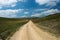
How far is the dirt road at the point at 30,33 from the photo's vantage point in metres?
6.40

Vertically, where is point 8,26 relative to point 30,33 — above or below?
above

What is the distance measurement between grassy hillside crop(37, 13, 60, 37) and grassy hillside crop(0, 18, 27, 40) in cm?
60

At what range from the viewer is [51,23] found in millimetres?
6887

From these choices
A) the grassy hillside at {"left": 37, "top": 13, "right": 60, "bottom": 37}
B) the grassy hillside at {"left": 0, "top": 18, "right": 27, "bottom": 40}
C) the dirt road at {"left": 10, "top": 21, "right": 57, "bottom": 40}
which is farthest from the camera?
the grassy hillside at {"left": 37, "top": 13, "right": 60, "bottom": 37}

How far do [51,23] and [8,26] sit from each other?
4.58 ft

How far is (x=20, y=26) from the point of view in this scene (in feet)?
21.8

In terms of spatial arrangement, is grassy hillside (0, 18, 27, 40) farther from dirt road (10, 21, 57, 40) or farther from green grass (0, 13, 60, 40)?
dirt road (10, 21, 57, 40)

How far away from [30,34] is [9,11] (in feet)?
3.33

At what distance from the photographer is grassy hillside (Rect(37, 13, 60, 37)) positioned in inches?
266

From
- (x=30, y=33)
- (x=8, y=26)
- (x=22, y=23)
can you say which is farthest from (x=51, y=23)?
(x=8, y=26)

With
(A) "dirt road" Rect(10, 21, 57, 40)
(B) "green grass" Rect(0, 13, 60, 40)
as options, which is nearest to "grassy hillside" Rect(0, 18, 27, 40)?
(B) "green grass" Rect(0, 13, 60, 40)

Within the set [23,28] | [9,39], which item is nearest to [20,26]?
[23,28]

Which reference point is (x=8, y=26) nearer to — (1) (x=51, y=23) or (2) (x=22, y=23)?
(2) (x=22, y=23)

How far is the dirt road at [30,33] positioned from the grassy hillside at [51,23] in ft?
0.64
